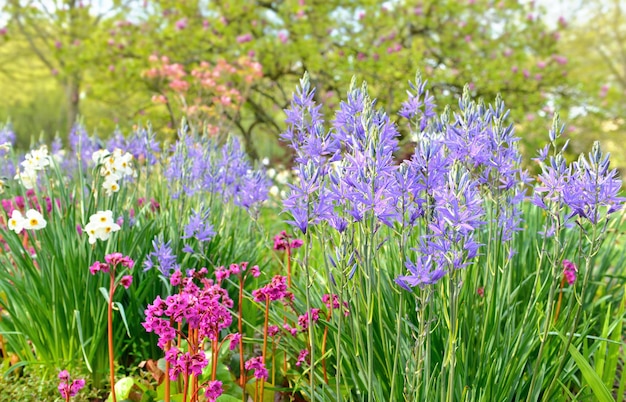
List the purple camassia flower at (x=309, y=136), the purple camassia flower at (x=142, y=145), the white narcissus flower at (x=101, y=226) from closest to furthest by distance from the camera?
the purple camassia flower at (x=309, y=136)
the white narcissus flower at (x=101, y=226)
the purple camassia flower at (x=142, y=145)

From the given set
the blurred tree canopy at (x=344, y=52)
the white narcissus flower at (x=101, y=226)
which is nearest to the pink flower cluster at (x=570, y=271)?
the white narcissus flower at (x=101, y=226)

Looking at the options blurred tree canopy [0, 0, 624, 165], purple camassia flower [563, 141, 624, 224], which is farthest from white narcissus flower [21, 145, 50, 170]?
blurred tree canopy [0, 0, 624, 165]

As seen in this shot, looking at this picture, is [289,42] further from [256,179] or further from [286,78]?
[256,179]

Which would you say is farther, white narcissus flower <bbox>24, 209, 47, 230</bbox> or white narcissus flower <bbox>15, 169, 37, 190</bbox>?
white narcissus flower <bbox>15, 169, 37, 190</bbox>

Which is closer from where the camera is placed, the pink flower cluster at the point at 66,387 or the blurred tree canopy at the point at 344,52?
the pink flower cluster at the point at 66,387

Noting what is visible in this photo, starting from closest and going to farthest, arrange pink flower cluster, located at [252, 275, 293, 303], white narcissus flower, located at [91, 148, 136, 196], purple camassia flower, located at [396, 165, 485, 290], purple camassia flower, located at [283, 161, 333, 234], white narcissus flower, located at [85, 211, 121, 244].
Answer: purple camassia flower, located at [396, 165, 485, 290], purple camassia flower, located at [283, 161, 333, 234], pink flower cluster, located at [252, 275, 293, 303], white narcissus flower, located at [85, 211, 121, 244], white narcissus flower, located at [91, 148, 136, 196]

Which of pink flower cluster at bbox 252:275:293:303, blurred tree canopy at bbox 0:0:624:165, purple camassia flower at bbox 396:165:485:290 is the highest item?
blurred tree canopy at bbox 0:0:624:165

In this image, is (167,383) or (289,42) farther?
(289,42)

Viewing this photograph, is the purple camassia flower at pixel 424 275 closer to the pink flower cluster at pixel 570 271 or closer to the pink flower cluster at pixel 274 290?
the pink flower cluster at pixel 274 290

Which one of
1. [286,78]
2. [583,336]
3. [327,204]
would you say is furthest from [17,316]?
[286,78]

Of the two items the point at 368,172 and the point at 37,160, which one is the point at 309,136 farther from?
the point at 37,160

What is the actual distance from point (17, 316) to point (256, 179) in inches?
59.6

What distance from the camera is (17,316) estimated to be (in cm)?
307

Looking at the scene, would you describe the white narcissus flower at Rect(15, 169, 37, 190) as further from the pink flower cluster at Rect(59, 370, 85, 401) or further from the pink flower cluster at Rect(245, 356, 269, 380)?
the pink flower cluster at Rect(245, 356, 269, 380)
